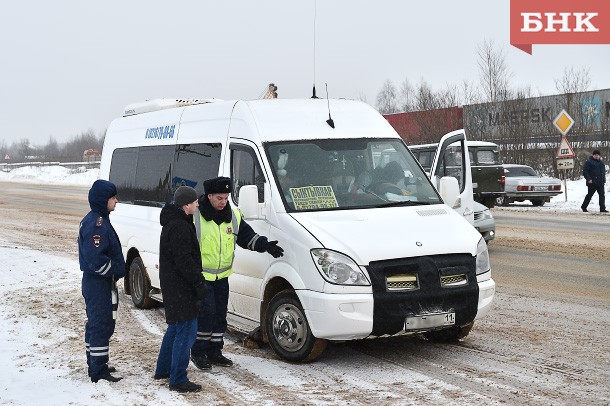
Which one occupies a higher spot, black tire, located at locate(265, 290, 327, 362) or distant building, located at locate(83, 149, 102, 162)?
distant building, located at locate(83, 149, 102, 162)

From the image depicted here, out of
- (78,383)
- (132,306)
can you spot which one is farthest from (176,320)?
(132,306)

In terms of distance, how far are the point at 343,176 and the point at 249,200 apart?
979mm

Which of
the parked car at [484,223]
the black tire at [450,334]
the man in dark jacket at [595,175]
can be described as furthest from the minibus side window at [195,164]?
the man in dark jacket at [595,175]

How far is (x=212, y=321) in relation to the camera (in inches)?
281

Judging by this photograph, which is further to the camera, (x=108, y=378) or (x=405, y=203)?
(x=405, y=203)

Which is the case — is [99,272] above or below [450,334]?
above

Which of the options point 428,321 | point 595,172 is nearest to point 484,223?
point 428,321

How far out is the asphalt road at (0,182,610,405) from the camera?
6098mm

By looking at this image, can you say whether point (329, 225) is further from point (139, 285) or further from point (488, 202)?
point (488, 202)

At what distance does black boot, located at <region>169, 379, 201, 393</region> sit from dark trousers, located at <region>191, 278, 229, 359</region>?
69 cm

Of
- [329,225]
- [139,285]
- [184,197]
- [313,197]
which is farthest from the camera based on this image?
[139,285]

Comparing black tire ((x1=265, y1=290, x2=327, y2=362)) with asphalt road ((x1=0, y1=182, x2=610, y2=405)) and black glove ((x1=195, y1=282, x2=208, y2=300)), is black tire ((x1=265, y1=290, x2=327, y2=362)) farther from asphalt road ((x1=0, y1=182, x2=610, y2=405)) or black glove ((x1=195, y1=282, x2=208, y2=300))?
black glove ((x1=195, y1=282, x2=208, y2=300))

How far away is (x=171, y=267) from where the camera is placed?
6375mm

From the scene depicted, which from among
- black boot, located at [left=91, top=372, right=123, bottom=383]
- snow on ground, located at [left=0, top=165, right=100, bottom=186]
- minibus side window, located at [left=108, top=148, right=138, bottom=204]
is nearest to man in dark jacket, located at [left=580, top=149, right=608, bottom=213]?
minibus side window, located at [left=108, top=148, right=138, bottom=204]
